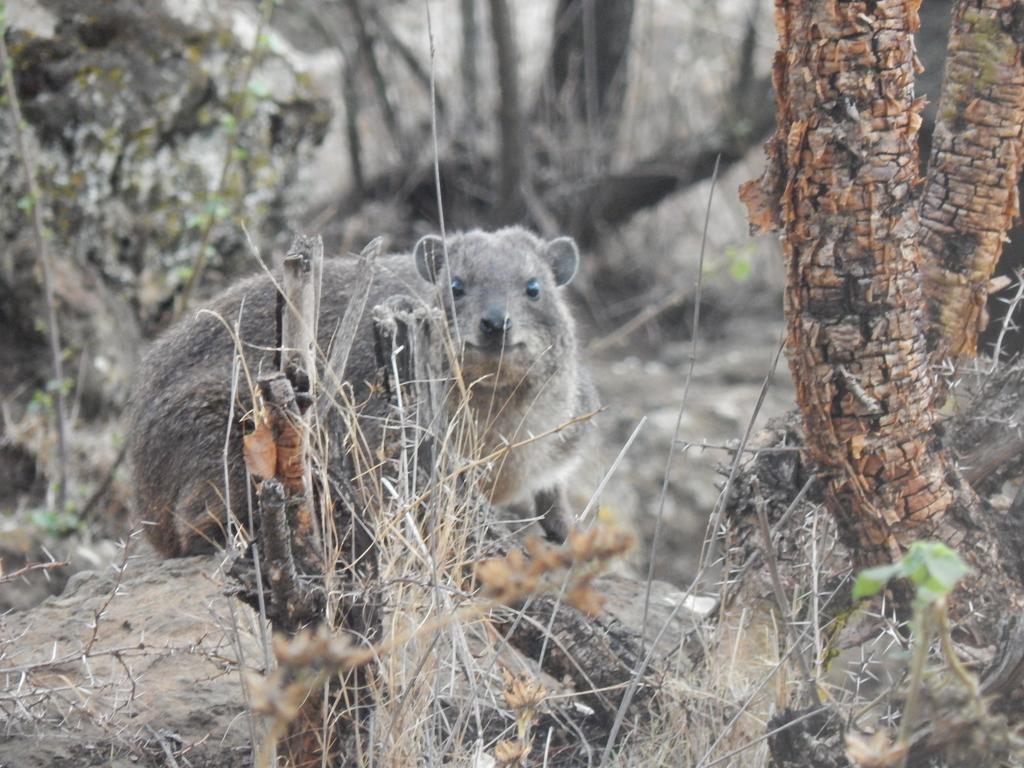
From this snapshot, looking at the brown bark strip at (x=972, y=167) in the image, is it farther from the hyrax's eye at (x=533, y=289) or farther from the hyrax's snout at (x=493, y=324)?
the hyrax's eye at (x=533, y=289)

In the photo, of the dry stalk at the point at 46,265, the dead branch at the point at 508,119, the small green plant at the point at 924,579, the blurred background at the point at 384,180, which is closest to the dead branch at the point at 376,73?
the blurred background at the point at 384,180

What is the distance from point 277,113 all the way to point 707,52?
506 centimetres

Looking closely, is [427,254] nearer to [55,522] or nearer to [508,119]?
[55,522]

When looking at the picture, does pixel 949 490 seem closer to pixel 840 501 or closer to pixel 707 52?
pixel 840 501

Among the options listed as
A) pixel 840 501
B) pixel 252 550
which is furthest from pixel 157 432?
pixel 840 501

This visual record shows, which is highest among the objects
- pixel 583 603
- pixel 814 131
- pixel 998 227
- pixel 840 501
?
pixel 814 131

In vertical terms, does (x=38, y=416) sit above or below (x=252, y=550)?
below

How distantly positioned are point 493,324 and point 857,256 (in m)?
1.75

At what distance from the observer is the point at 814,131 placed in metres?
3.25

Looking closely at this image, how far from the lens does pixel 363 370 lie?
5.16 metres

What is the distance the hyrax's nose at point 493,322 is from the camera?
482 centimetres

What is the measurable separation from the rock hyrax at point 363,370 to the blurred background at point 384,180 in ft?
1.47

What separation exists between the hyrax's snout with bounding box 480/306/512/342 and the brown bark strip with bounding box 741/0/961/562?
5.07 ft

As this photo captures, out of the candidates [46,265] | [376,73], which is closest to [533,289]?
[46,265]
